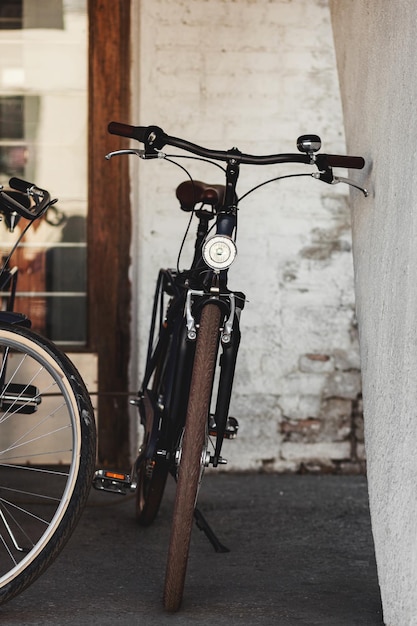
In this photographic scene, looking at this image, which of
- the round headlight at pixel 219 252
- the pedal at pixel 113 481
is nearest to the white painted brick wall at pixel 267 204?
the pedal at pixel 113 481

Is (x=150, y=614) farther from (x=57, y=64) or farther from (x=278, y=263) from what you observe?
(x=57, y=64)

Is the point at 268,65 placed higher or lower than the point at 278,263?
higher

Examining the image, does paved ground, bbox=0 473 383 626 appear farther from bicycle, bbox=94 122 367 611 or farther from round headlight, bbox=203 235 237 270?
round headlight, bbox=203 235 237 270

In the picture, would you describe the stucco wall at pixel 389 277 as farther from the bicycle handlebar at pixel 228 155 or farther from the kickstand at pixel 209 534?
the kickstand at pixel 209 534

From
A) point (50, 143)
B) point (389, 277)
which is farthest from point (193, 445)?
point (50, 143)

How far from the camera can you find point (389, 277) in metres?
2.44

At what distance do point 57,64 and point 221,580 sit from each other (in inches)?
95.7

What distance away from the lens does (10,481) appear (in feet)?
13.3

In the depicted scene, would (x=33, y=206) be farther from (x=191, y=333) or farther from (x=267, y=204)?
(x=267, y=204)

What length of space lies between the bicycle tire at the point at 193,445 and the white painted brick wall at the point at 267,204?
5.73 ft

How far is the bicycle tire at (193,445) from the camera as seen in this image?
96.6 inches

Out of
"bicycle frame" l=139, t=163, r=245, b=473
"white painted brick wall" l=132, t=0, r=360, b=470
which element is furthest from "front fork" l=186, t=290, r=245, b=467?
"white painted brick wall" l=132, t=0, r=360, b=470

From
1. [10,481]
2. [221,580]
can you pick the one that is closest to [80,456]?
[221,580]

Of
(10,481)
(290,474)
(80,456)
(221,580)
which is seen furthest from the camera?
(290,474)
